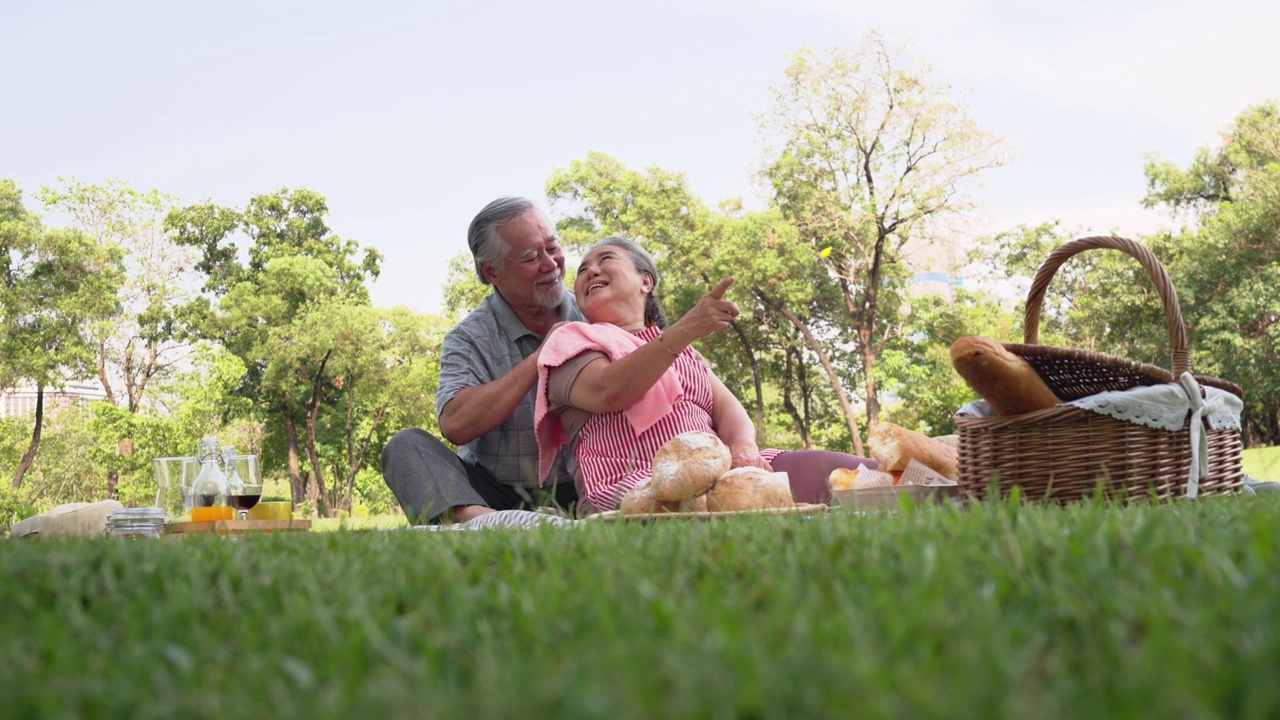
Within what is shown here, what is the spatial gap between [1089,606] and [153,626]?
2.65 feet

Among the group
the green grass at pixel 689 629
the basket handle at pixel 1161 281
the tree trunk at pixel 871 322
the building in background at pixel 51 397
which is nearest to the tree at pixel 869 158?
the tree trunk at pixel 871 322

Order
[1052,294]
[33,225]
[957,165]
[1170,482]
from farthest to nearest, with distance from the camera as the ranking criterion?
[1052,294], [33,225], [957,165], [1170,482]

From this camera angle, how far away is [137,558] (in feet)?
4.73

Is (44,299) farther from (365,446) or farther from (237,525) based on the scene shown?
(237,525)

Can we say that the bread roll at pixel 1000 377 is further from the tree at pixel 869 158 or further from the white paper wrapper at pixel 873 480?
the tree at pixel 869 158

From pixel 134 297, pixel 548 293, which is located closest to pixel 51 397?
pixel 134 297

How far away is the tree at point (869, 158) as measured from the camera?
25047mm

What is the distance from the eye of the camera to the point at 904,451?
359cm

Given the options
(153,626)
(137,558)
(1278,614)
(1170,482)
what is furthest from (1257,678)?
(1170,482)

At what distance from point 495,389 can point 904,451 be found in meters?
1.80

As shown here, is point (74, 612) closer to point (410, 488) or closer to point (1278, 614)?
point (1278, 614)

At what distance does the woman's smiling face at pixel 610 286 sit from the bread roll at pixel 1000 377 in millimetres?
1696

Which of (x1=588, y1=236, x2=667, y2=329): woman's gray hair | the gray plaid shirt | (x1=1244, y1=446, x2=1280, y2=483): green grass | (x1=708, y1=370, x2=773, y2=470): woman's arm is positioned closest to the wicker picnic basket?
(x1=708, y1=370, x2=773, y2=470): woman's arm

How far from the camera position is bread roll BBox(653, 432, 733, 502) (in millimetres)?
3105
